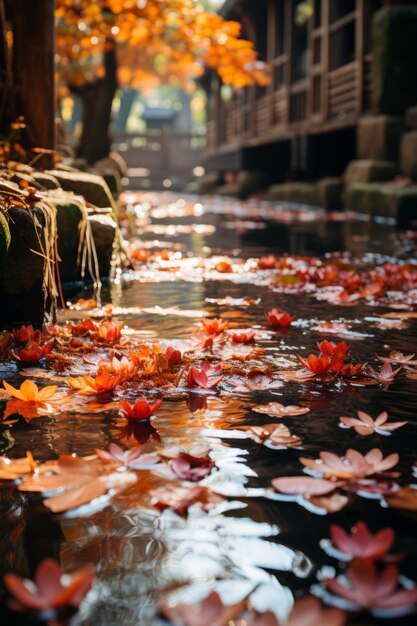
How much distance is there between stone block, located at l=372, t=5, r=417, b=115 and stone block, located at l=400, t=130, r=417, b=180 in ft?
2.76

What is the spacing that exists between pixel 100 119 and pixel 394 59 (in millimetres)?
6202

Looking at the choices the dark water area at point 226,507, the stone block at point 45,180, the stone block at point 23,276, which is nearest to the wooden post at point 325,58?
the stone block at point 45,180

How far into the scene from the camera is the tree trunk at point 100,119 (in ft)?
50.1

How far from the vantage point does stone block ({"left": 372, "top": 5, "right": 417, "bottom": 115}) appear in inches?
448

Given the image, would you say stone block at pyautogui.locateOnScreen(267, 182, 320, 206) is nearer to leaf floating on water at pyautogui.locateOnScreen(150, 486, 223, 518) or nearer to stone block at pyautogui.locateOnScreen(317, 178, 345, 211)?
stone block at pyautogui.locateOnScreen(317, 178, 345, 211)

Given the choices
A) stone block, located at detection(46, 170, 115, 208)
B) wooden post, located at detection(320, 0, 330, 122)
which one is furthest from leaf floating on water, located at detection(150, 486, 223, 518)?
wooden post, located at detection(320, 0, 330, 122)

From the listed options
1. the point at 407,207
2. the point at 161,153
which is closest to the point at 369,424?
the point at 407,207

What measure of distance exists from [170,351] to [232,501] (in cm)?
122

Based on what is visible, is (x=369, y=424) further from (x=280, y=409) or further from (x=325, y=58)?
(x=325, y=58)

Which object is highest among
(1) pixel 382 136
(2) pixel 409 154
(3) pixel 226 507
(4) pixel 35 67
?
(4) pixel 35 67

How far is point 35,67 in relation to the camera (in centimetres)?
561

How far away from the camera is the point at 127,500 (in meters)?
1.67

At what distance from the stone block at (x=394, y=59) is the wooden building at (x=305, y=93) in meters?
0.96

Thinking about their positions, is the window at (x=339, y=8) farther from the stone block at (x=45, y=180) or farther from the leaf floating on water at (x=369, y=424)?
the leaf floating on water at (x=369, y=424)
